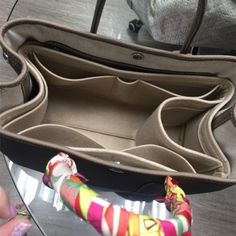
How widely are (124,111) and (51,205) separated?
9.8 inches

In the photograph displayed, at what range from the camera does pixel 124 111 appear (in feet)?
2.48

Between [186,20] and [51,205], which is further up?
[186,20]

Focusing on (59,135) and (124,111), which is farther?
(124,111)

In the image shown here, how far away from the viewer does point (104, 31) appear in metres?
0.94

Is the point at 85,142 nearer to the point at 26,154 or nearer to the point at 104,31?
the point at 26,154

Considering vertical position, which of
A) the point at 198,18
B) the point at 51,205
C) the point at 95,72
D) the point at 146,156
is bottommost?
the point at 51,205

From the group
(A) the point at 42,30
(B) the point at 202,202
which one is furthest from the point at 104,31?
(B) the point at 202,202

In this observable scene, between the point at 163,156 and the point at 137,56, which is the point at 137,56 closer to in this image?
the point at 137,56

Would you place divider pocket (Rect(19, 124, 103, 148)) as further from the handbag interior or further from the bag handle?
the bag handle

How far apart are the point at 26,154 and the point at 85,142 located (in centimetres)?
11

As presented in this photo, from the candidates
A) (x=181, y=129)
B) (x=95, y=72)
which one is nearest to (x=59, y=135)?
(x=95, y=72)

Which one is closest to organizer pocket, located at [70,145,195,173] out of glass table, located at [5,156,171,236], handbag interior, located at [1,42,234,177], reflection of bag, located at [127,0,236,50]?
handbag interior, located at [1,42,234,177]

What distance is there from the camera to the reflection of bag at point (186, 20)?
2.36ft

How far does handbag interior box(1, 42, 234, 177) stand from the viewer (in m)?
0.60
